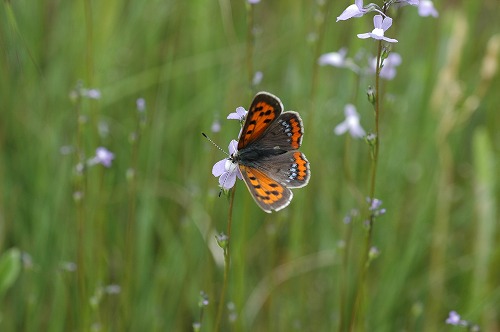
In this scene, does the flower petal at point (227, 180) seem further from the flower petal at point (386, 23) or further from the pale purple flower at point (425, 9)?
the pale purple flower at point (425, 9)

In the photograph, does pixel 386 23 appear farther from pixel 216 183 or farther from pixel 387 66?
pixel 216 183

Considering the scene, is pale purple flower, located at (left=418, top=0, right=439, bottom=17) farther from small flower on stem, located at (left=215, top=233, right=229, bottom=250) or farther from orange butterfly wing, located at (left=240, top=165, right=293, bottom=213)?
small flower on stem, located at (left=215, top=233, right=229, bottom=250)

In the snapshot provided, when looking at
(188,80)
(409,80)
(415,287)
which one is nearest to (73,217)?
(188,80)

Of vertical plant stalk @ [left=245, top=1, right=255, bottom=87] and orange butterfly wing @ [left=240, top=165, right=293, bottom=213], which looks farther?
vertical plant stalk @ [left=245, top=1, right=255, bottom=87]

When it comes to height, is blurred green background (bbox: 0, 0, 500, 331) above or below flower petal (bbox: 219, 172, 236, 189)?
above

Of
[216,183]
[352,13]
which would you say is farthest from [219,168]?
[216,183]

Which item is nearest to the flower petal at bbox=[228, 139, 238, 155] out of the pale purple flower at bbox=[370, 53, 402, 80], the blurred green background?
the blurred green background

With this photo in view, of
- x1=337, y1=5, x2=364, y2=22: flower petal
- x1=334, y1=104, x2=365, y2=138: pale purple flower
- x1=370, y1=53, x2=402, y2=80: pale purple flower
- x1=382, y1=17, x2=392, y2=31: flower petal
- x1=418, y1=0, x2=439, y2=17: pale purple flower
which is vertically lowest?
x1=382, y1=17, x2=392, y2=31: flower petal
